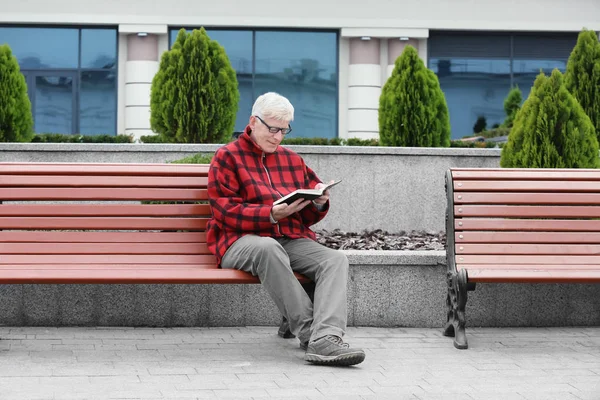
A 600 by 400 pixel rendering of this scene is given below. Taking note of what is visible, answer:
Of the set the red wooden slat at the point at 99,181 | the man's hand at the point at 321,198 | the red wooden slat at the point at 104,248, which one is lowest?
the red wooden slat at the point at 104,248

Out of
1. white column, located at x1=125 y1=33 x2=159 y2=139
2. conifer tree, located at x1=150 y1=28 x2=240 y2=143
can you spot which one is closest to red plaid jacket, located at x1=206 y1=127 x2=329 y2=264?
conifer tree, located at x1=150 y1=28 x2=240 y2=143

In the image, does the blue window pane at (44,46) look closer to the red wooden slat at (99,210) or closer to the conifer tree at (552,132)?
the conifer tree at (552,132)

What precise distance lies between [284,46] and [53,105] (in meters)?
4.79

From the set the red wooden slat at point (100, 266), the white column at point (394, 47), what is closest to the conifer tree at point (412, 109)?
the red wooden slat at point (100, 266)

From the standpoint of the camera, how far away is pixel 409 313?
6.64 m

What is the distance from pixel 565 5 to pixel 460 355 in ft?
54.3

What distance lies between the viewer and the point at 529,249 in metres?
6.38

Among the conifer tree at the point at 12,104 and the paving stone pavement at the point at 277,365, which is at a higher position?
the conifer tree at the point at 12,104

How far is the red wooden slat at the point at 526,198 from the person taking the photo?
21.0ft

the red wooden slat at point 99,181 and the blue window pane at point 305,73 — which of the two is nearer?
the red wooden slat at point 99,181

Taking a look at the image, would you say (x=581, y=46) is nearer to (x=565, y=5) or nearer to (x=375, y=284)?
(x=375, y=284)

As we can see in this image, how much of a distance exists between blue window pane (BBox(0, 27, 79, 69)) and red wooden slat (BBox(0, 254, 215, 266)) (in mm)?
15130

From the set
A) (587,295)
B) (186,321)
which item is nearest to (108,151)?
(186,321)

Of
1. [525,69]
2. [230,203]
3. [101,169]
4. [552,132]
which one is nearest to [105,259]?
[101,169]
